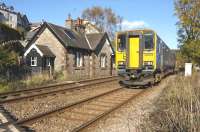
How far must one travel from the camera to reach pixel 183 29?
3656 centimetres

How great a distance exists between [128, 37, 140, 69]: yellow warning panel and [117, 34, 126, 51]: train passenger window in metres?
0.37

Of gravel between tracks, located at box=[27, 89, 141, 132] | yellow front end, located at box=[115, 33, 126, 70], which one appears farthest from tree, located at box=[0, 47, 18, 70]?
gravel between tracks, located at box=[27, 89, 141, 132]

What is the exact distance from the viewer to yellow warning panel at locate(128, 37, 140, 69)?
62.0ft

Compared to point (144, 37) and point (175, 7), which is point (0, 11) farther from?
point (144, 37)

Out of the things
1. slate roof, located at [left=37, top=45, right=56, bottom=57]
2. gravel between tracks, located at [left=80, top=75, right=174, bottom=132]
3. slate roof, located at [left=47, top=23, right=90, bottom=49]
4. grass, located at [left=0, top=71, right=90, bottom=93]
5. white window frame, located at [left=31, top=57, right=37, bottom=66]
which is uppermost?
slate roof, located at [left=47, top=23, right=90, bottom=49]

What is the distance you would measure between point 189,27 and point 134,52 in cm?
1828

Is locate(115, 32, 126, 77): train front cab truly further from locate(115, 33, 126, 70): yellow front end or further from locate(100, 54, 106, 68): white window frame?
locate(100, 54, 106, 68): white window frame

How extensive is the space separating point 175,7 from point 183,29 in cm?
273

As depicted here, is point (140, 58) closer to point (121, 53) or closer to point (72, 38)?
point (121, 53)

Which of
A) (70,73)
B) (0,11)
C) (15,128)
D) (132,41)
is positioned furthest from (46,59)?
(0,11)

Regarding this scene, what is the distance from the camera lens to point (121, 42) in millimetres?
19406

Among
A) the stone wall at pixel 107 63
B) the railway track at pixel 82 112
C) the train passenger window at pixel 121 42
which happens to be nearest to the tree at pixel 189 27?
the stone wall at pixel 107 63

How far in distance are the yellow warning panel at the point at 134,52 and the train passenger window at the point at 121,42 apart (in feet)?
1.20

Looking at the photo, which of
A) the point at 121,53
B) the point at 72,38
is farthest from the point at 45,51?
the point at 121,53
